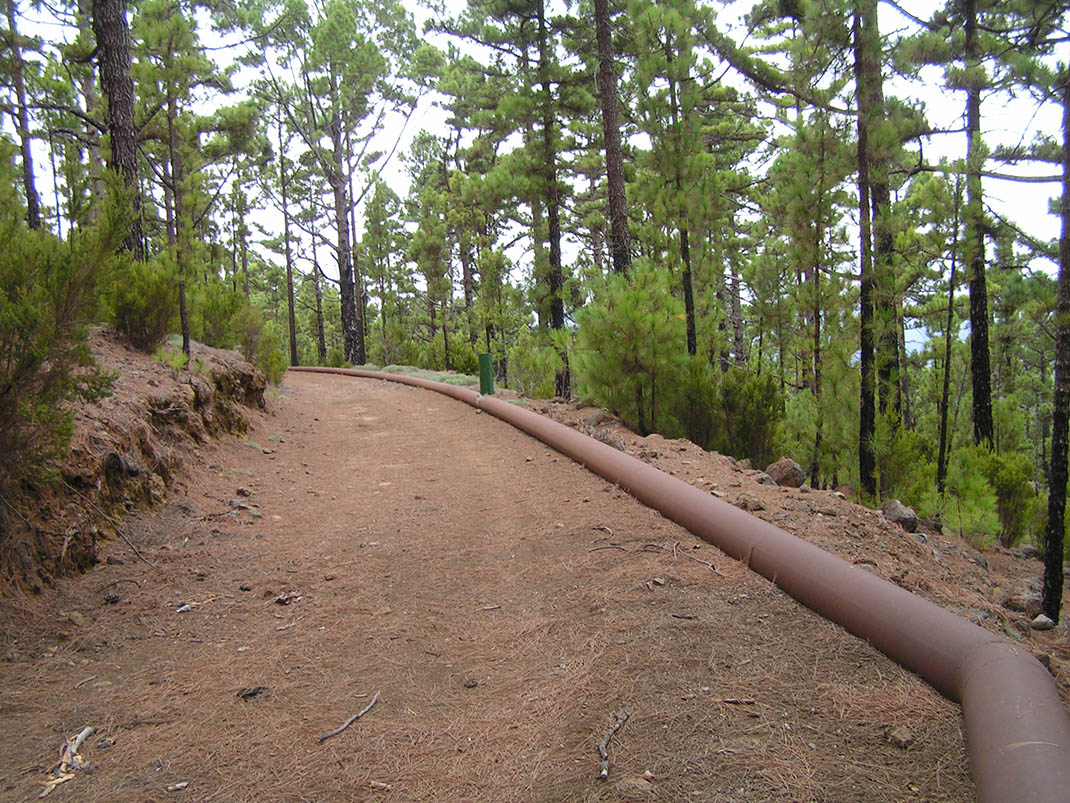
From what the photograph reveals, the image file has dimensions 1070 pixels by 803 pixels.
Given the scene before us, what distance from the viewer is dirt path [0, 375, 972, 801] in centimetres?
209

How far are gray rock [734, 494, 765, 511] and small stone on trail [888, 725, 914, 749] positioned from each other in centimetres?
226

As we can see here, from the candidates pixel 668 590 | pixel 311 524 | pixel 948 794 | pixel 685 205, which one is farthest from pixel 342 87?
pixel 948 794

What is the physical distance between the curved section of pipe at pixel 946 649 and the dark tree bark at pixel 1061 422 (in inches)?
115

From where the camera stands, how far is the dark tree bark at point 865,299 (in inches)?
312

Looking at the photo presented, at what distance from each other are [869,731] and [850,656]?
49 cm

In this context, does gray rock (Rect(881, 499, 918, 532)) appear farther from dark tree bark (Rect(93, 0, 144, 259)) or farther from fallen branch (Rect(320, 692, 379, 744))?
dark tree bark (Rect(93, 0, 144, 259))

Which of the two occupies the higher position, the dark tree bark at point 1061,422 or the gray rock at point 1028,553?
the dark tree bark at point 1061,422

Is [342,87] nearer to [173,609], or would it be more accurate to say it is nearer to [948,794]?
[173,609]

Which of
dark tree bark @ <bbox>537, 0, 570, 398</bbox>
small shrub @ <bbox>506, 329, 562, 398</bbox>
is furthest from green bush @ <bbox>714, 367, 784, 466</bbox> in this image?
dark tree bark @ <bbox>537, 0, 570, 398</bbox>

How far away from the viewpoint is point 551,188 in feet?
49.5

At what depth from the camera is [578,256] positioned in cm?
1844

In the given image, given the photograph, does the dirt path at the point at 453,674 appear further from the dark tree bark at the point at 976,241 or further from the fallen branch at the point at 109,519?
the dark tree bark at the point at 976,241

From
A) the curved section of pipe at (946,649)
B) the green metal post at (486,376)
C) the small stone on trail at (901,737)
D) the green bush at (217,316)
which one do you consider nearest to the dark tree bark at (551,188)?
the green metal post at (486,376)

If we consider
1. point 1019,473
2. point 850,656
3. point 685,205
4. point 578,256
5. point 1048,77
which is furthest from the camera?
point 578,256
